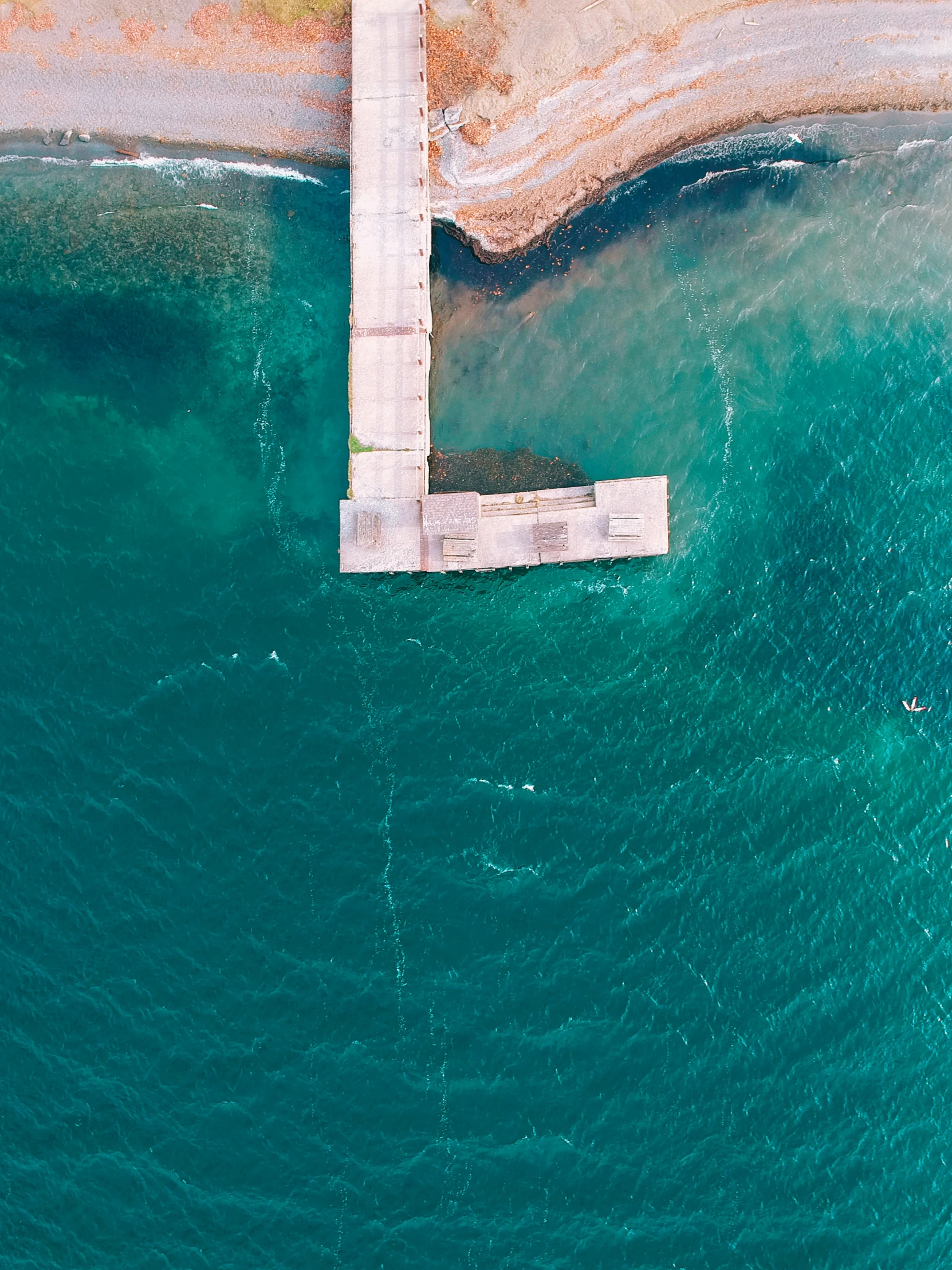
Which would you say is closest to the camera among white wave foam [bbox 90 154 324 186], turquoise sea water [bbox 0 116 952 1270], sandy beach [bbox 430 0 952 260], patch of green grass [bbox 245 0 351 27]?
turquoise sea water [bbox 0 116 952 1270]

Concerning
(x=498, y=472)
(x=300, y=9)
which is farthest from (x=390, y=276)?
(x=300, y=9)

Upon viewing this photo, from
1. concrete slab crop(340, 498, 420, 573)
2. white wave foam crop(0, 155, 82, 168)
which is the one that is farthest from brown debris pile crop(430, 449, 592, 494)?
white wave foam crop(0, 155, 82, 168)

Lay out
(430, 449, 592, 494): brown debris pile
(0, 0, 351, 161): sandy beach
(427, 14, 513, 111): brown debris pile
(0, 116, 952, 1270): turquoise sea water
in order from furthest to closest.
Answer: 1. (0, 0, 351, 161): sandy beach
2. (427, 14, 513, 111): brown debris pile
3. (430, 449, 592, 494): brown debris pile
4. (0, 116, 952, 1270): turquoise sea water

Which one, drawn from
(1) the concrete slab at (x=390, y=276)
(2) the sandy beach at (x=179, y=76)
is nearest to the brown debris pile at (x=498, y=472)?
(1) the concrete slab at (x=390, y=276)

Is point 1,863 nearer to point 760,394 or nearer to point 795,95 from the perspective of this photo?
point 760,394

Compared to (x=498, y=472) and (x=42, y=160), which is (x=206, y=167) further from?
(x=498, y=472)

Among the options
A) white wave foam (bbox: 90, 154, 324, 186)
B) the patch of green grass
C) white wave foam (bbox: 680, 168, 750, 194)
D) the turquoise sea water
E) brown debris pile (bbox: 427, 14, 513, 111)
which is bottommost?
the turquoise sea water

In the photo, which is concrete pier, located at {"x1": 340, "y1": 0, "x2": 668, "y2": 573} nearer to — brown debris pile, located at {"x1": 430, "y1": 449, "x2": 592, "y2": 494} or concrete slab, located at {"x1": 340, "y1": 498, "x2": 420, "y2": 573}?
concrete slab, located at {"x1": 340, "y1": 498, "x2": 420, "y2": 573}
